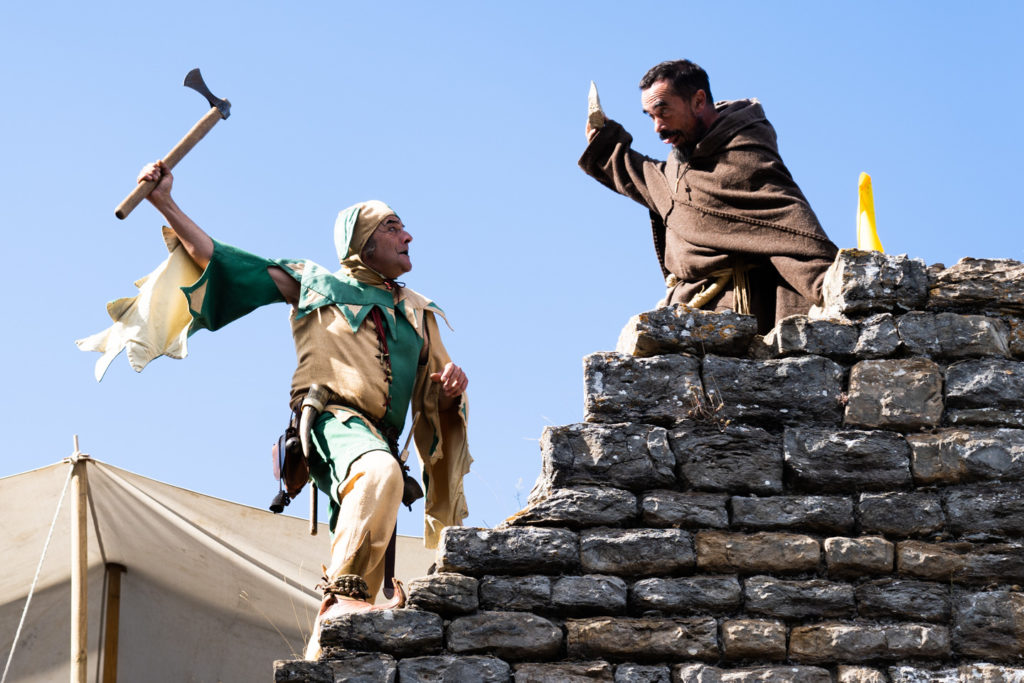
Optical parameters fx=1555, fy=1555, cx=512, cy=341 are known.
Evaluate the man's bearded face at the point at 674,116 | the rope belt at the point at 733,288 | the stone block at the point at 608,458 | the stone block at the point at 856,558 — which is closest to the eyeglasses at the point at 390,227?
the man's bearded face at the point at 674,116

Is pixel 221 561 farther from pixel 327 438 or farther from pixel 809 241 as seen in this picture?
pixel 809 241

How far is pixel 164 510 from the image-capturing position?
816 cm

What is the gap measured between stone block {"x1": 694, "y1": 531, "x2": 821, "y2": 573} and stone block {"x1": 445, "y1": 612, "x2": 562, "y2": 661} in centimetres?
55

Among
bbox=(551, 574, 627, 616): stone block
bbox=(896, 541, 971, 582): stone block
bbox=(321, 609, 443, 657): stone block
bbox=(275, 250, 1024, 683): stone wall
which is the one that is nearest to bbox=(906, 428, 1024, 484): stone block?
bbox=(275, 250, 1024, 683): stone wall

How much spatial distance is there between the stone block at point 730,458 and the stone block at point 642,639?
19.4 inches

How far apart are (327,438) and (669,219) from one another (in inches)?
63.3

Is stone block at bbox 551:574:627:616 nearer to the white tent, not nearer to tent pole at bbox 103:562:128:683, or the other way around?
the white tent

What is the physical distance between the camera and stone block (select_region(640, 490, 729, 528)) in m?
5.09

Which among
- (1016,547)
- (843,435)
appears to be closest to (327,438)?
(843,435)

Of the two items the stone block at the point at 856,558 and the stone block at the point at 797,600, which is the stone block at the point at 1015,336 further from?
the stone block at the point at 797,600

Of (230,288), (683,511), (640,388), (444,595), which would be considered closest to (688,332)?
(640,388)

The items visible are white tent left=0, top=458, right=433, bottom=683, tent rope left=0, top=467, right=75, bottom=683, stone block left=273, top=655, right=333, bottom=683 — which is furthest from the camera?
white tent left=0, top=458, right=433, bottom=683

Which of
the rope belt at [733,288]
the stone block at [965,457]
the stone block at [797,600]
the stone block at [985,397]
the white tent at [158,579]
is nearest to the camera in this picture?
the stone block at [797,600]

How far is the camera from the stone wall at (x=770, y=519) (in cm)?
487
